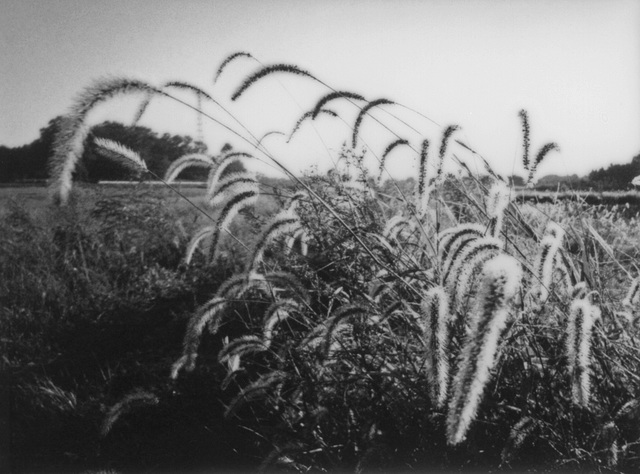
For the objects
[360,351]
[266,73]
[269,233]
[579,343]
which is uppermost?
[266,73]

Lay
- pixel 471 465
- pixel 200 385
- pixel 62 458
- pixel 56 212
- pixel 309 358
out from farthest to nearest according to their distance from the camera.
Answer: pixel 56 212 < pixel 200 385 < pixel 62 458 < pixel 309 358 < pixel 471 465

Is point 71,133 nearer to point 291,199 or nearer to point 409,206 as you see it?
point 291,199

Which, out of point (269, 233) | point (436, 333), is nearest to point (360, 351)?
point (269, 233)

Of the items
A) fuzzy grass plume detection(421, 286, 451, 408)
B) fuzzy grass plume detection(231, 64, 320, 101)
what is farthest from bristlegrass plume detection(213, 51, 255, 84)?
fuzzy grass plume detection(421, 286, 451, 408)

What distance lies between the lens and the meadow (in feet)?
5.16

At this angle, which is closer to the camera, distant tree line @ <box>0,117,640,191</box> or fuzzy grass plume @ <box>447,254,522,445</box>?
fuzzy grass plume @ <box>447,254,522,445</box>

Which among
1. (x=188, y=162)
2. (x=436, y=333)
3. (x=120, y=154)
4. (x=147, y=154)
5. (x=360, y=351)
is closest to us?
(x=436, y=333)

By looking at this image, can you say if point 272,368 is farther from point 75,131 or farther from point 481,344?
point 481,344

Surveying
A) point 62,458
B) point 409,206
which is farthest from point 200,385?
point 409,206

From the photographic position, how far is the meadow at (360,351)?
1573mm

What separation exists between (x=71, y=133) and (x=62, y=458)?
2056 mm

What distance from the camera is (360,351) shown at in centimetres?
198

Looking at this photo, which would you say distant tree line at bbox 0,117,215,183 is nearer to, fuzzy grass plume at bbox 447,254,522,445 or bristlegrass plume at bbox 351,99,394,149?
bristlegrass plume at bbox 351,99,394,149

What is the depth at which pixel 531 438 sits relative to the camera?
5.96 feet
